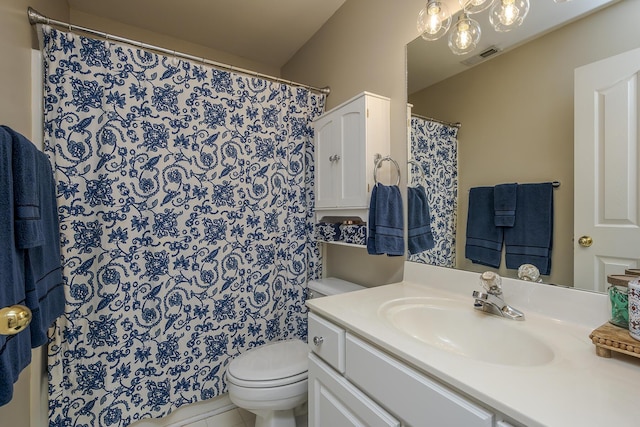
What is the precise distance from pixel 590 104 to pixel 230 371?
170cm

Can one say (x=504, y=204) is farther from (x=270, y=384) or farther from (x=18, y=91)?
(x=18, y=91)

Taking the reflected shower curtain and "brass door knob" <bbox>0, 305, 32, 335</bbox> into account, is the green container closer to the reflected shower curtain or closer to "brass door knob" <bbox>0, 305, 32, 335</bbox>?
the reflected shower curtain

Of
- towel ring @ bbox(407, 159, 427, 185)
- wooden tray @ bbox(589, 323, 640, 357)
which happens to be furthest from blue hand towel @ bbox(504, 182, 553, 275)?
towel ring @ bbox(407, 159, 427, 185)

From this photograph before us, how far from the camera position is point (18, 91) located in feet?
3.46

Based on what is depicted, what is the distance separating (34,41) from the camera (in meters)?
1.23

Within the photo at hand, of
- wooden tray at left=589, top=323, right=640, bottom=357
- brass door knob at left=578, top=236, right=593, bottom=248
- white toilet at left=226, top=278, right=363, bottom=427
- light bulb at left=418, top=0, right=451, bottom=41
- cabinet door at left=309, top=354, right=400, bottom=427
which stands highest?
light bulb at left=418, top=0, right=451, bottom=41

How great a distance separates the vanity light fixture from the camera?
38.5 inches

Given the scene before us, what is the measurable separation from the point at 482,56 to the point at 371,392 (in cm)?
126

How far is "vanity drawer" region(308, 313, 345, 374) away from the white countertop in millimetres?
37

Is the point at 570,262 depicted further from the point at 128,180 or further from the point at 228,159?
the point at 128,180

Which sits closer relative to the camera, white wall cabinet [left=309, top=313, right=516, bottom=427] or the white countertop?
the white countertop

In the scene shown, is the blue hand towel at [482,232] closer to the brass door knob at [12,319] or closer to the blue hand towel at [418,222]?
the blue hand towel at [418,222]

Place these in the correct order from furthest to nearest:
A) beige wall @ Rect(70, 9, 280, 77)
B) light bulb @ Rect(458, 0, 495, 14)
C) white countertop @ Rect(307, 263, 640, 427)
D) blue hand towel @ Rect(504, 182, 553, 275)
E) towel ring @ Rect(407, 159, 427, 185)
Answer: beige wall @ Rect(70, 9, 280, 77), towel ring @ Rect(407, 159, 427, 185), light bulb @ Rect(458, 0, 495, 14), blue hand towel @ Rect(504, 182, 553, 275), white countertop @ Rect(307, 263, 640, 427)

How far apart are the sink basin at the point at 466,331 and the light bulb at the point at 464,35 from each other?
100 centimetres
